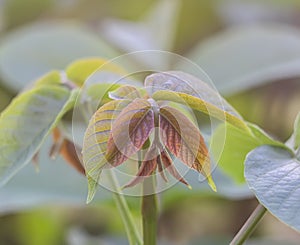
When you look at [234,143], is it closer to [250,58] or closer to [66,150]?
[66,150]

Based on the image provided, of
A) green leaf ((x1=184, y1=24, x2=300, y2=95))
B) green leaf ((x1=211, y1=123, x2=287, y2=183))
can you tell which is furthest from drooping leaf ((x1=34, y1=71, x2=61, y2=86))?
green leaf ((x1=184, y1=24, x2=300, y2=95))

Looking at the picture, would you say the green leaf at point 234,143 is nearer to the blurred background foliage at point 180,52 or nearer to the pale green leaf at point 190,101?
the pale green leaf at point 190,101

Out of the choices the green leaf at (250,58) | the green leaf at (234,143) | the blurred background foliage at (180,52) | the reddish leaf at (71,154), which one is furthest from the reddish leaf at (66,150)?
the green leaf at (250,58)

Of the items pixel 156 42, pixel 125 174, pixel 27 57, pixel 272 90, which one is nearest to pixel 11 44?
pixel 27 57

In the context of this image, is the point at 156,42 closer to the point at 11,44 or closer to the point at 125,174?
the point at 11,44

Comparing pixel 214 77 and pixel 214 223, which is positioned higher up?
pixel 214 77
